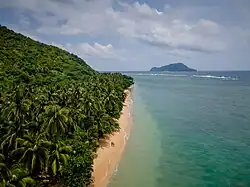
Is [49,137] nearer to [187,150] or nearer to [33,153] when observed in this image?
[33,153]

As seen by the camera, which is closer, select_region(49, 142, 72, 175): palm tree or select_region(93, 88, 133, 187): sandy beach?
select_region(49, 142, 72, 175): palm tree

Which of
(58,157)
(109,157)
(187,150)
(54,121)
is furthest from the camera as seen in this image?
(187,150)

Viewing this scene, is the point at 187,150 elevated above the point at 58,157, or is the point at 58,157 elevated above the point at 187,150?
the point at 58,157

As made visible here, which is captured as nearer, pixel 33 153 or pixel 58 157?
pixel 33 153

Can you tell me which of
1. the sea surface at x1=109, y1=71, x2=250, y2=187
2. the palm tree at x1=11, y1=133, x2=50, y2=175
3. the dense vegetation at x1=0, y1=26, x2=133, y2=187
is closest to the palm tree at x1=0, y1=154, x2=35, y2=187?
the dense vegetation at x1=0, y1=26, x2=133, y2=187

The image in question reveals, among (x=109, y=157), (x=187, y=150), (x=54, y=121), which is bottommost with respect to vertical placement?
(x=187, y=150)

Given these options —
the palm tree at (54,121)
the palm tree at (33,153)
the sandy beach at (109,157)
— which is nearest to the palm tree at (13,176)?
the palm tree at (33,153)

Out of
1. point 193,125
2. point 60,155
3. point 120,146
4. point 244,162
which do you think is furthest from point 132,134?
point 60,155

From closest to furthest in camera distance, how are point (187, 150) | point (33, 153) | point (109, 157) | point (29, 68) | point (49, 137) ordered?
point (33, 153) → point (49, 137) → point (109, 157) → point (187, 150) → point (29, 68)

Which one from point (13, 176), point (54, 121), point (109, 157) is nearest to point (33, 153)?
point (13, 176)

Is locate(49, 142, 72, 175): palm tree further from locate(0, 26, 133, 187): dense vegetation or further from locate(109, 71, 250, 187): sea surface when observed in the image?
locate(109, 71, 250, 187): sea surface

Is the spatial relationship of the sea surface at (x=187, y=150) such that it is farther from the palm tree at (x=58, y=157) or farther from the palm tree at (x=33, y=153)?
the palm tree at (x=33, y=153)

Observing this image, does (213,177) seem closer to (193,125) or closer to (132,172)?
(132,172)
